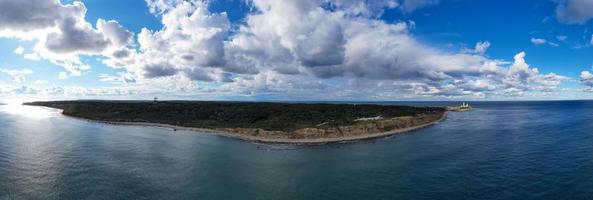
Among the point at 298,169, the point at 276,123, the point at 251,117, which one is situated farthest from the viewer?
the point at 251,117

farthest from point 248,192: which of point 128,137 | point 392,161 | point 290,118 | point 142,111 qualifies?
point 142,111

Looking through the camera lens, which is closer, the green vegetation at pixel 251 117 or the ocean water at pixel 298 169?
the ocean water at pixel 298 169

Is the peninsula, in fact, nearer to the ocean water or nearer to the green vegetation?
the green vegetation

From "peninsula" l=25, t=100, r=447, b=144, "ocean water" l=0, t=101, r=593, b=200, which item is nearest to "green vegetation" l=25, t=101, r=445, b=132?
"peninsula" l=25, t=100, r=447, b=144

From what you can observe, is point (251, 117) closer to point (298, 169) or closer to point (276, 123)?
point (276, 123)

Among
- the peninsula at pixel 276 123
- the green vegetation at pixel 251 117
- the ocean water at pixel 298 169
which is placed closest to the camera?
the ocean water at pixel 298 169

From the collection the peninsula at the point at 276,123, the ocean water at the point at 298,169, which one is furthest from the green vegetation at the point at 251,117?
the ocean water at the point at 298,169

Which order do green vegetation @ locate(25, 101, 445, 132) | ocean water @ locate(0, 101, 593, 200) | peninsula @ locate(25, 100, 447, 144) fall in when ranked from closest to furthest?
ocean water @ locate(0, 101, 593, 200)
peninsula @ locate(25, 100, 447, 144)
green vegetation @ locate(25, 101, 445, 132)

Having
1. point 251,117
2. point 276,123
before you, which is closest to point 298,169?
point 276,123

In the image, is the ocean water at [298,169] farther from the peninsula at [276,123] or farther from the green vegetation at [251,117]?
the green vegetation at [251,117]
